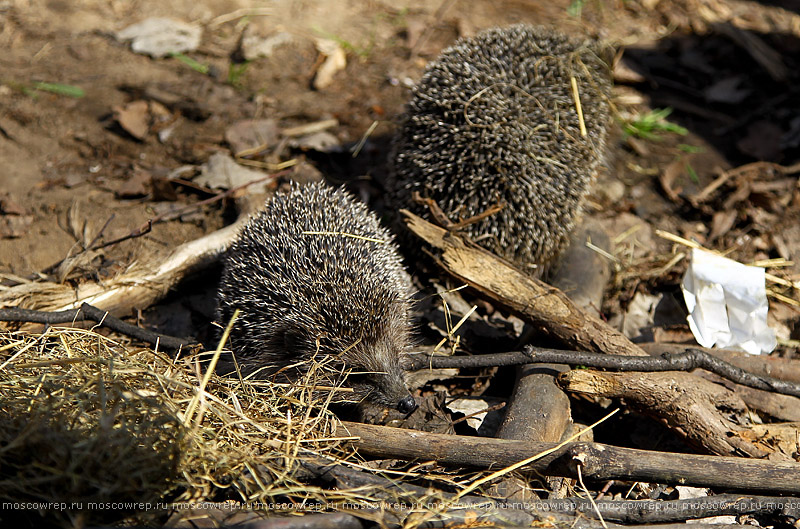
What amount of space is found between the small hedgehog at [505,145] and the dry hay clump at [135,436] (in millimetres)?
2139

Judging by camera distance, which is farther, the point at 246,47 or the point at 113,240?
the point at 246,47

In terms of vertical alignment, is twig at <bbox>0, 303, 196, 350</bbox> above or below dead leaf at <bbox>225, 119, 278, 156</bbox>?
below

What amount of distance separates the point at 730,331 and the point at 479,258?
2105 mm

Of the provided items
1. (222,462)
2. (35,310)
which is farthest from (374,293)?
(35,310)

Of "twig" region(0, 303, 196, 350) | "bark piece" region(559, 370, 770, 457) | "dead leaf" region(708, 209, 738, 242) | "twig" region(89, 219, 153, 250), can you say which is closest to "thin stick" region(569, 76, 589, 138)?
"dead leaf" region(708, 209, 738, 242)

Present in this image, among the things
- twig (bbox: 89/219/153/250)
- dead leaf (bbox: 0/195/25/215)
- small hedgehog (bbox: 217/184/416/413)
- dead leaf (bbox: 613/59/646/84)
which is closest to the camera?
small hedgehog (bbox: 217/184/416/413)

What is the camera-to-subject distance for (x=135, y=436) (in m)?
3.30

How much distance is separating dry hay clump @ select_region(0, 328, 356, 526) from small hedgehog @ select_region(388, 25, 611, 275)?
2139 mm

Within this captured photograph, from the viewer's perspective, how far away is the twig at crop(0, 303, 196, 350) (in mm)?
4297

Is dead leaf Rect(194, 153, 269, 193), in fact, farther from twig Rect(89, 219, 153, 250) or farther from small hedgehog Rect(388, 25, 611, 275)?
small hedgehog Rect(388, 25, 611, 275)

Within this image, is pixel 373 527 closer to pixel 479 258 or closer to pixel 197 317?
pixel 479 258

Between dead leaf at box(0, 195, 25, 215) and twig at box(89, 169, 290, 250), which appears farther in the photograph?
dead leaf at box(0, 195, 25, 215)

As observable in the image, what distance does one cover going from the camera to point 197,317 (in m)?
5.22

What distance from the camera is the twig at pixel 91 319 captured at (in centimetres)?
430
